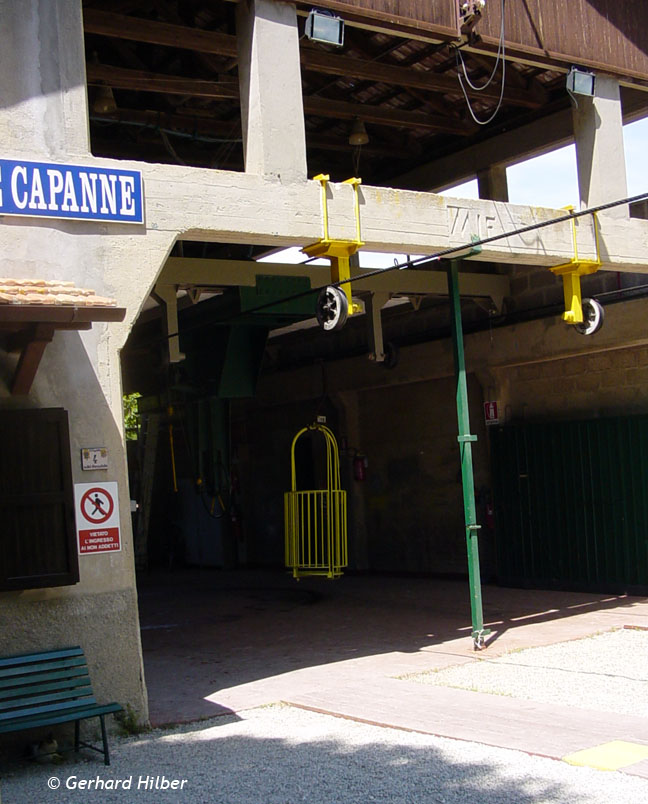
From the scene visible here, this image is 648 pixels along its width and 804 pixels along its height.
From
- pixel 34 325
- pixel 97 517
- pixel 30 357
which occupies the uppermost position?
pixel 34 325

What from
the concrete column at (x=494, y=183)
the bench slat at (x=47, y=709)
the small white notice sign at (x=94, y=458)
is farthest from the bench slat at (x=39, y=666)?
the concrete column at (x=494, y=183)

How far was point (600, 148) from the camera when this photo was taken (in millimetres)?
11242

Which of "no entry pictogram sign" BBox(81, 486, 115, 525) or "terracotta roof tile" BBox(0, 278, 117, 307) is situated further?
"no entry pictogram sign" BBox(81, 486, 115, 525)

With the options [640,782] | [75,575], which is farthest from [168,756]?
[640,782]

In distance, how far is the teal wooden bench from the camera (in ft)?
21.8

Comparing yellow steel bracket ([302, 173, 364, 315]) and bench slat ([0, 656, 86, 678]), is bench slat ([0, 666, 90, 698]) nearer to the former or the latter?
bench slat ([0, 656, 86, 678])

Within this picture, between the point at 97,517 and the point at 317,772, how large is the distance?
2.63m

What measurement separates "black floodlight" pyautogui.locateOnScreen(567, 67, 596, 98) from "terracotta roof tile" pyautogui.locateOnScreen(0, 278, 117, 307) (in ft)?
20.8

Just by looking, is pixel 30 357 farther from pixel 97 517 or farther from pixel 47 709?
pixel 47 709

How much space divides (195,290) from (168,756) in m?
7.32

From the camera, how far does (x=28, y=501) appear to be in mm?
7258

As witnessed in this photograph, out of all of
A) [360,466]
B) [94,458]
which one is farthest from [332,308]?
[360,466]

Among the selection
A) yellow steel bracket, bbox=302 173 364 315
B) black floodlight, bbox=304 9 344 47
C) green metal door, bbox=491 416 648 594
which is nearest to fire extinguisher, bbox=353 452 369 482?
green metal door, bbox=491 416 648 594

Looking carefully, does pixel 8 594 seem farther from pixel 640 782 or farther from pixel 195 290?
pixel 195 290
